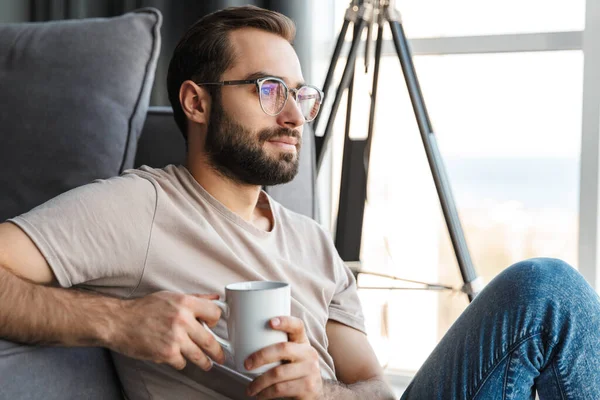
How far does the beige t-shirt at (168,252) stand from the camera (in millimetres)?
1021

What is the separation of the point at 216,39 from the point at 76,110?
35 centimetres

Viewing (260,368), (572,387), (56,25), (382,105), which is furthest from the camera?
(382,105)

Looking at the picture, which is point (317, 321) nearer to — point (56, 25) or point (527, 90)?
point (56, 25)

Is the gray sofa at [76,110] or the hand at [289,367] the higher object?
the gray sofa at [76,110]

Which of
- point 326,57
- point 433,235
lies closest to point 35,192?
point 326,57

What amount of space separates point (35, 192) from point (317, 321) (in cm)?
66

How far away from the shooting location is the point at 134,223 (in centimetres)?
110

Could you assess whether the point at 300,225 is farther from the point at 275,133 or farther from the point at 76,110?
the point at 76,110

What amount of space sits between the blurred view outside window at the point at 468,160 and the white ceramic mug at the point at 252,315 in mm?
1322

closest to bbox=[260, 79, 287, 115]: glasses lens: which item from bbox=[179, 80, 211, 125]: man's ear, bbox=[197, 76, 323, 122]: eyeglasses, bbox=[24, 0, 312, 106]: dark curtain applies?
bbox=[197, 76, 323, 122]: eyeglasses

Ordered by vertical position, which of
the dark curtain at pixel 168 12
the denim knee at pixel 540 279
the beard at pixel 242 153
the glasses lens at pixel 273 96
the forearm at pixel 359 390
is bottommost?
the forearm at pixel 359 390

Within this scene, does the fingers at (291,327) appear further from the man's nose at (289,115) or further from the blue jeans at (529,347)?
the man's nose at (289,115)

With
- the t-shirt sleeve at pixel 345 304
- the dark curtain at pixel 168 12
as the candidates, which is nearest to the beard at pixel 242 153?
the t-shirt sleeve at pixel 345 304

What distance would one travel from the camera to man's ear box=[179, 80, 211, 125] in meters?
1.37
